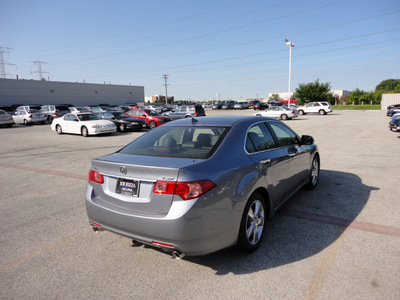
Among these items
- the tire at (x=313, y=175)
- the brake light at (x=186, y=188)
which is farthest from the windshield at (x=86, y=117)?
the brake light at (x=186, y=188)

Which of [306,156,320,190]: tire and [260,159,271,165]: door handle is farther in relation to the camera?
[306,156,320,190]: tire

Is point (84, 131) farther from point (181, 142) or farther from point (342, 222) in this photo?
point (342, 222)

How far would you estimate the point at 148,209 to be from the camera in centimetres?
271

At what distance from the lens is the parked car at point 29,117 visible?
2780 centimetres

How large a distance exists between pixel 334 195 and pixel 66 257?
450 centimetres

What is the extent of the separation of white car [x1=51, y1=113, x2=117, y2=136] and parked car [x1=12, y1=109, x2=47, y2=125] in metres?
11.8

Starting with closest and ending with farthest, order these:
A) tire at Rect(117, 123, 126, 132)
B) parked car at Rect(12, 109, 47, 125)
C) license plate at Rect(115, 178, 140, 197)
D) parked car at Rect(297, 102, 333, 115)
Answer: license plate at Rect(115, 178, 140, 197)
tire at Rect(117, 123, 126, 132)
parked car at Rect(12, 109, 47, 125)
parked car at Rect(297, 102, 333, 115)

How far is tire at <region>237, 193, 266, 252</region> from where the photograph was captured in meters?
3.04

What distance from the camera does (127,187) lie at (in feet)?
9.46

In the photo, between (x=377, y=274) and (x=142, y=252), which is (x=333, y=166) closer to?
(x=377, y=274)

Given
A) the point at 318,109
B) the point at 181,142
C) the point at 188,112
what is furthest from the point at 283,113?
the point at 181,142

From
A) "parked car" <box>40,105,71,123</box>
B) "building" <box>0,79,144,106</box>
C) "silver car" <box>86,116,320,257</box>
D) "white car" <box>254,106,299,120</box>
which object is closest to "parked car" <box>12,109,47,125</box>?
"parked car" <box>40,105,71,123</box>

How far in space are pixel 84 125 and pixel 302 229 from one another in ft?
51.4

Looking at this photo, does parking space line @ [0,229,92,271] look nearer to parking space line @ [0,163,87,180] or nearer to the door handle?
the door handle
